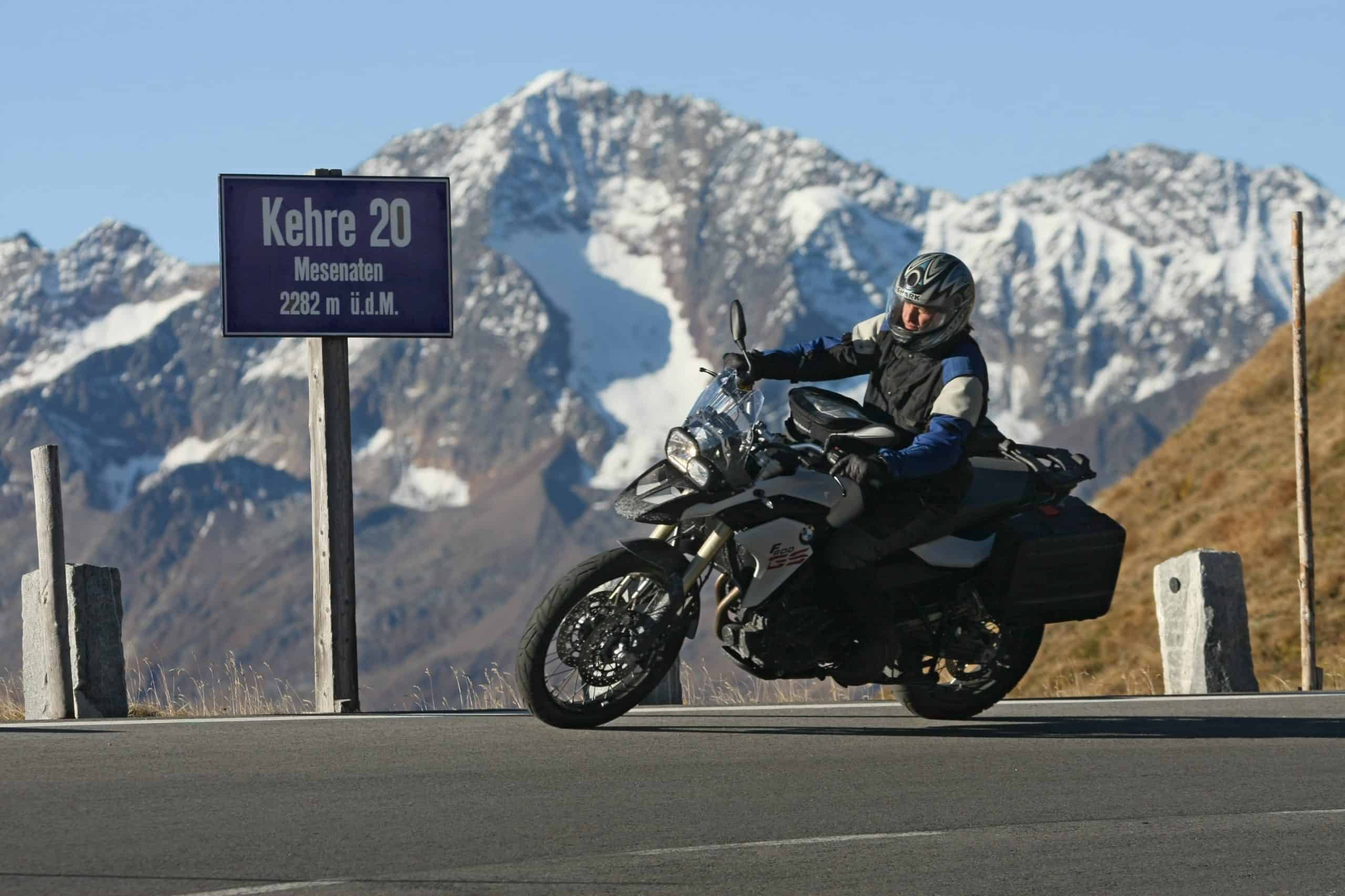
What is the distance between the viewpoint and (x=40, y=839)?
6.45 m

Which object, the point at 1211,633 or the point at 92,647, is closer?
the point at 92,647

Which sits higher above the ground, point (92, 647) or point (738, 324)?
point (738, 324)

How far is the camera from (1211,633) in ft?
44.6

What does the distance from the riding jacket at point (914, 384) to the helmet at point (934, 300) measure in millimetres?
58

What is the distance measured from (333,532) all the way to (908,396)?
14.1 feet

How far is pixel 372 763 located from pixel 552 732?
3.87 feet

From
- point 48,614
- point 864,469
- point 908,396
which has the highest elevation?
point 908,396

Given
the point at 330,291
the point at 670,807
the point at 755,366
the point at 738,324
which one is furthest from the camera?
the point at 330,291

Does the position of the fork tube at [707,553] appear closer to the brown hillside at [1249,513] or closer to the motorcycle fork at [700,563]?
the motorcycle fork at [700,563]

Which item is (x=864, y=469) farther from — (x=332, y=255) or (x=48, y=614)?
(x=48, y=614)

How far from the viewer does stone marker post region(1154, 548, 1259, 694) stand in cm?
1361

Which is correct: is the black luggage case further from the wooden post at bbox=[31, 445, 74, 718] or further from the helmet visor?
the wooden post at bbox=[31, 445, 74, 718]

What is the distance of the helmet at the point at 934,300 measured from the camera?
9492 mm

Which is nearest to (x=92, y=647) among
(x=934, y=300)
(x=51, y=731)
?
(x=51, y=731)
